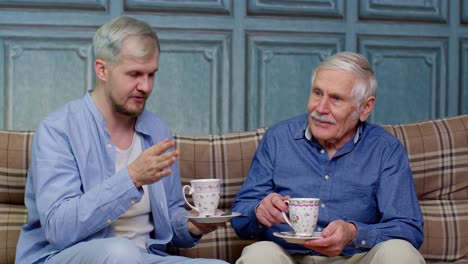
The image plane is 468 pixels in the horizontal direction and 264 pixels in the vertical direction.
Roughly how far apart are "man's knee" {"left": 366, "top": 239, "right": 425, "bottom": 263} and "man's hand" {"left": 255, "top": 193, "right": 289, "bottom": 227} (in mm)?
286

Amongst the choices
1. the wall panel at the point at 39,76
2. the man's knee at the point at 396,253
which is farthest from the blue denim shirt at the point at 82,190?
the wall panel at the point at 39,76

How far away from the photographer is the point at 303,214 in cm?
233

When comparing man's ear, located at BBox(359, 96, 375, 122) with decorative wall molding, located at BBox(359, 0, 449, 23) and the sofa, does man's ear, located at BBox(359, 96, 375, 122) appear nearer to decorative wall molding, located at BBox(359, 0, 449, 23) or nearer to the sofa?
the sofa

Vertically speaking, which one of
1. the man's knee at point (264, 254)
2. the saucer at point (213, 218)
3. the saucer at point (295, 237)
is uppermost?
the saucer at point (213, 218)

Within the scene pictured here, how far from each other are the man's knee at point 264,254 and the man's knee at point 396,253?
0.85 ft

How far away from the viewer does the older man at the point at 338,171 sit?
2.63 metres

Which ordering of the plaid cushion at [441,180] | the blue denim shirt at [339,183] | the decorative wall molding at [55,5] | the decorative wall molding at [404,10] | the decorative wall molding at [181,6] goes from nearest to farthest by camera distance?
the blue denim shirt at [339,183], the plaid cushion at [441,180], the decorative wall molding at [55,5], the decorative wall molding at [181,6], the decorative wall molding at [404,10]

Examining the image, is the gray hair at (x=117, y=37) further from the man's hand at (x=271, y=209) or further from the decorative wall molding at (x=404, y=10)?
the decorative wall molding at (x=404, y=10)

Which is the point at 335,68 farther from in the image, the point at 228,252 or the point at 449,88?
the point at 449,88

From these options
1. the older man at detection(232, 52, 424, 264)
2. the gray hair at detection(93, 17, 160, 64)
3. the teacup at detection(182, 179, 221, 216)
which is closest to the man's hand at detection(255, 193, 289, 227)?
the older man at detection(232, 52, 424, 264)

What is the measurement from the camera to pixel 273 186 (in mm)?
2762

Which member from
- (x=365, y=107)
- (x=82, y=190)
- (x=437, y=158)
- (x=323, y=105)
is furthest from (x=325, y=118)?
(x=82, y=190)

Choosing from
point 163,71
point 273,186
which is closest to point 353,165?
point 273,186

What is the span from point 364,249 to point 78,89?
157 centimetres
